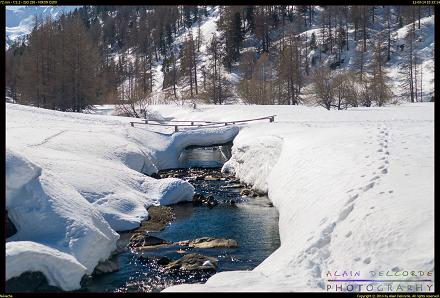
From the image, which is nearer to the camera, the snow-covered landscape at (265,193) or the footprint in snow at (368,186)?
the snow-covered landscape at (265,193)

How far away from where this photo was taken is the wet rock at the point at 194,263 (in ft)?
45.5

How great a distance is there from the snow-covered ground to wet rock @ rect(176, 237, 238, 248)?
165 centimetres

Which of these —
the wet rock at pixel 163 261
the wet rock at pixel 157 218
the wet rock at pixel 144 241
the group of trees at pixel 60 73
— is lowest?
the wet rock at pixel 163 261

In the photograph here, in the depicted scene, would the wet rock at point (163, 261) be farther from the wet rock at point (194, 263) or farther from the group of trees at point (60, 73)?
the group of trees at point (60, 73)

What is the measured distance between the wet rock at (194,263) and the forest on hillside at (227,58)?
34379 millimetres

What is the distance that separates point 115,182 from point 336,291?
40.1 ft

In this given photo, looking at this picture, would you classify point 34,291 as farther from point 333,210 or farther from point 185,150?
point 185,150

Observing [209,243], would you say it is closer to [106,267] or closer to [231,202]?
[106,267]

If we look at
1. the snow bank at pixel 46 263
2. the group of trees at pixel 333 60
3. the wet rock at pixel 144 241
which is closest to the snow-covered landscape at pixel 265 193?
the snow bank at pixel 46 263

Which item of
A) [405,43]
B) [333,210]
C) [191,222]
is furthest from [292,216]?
[405,43]

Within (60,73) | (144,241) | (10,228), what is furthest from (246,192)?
(60,73)

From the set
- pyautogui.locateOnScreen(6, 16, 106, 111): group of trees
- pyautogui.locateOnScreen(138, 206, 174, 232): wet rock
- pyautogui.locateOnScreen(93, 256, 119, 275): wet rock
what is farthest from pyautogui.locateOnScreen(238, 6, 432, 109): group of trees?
pyautogui.locateOnScreen(93, 256, 119, 275): wet rock

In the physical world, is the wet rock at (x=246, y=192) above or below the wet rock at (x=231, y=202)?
above

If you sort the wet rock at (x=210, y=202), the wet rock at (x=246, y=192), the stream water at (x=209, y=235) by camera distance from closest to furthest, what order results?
the stream water at (x=209, y=235) < the wet rock at (x=210, y=202) < the wet rock at (x=246, y=192)
